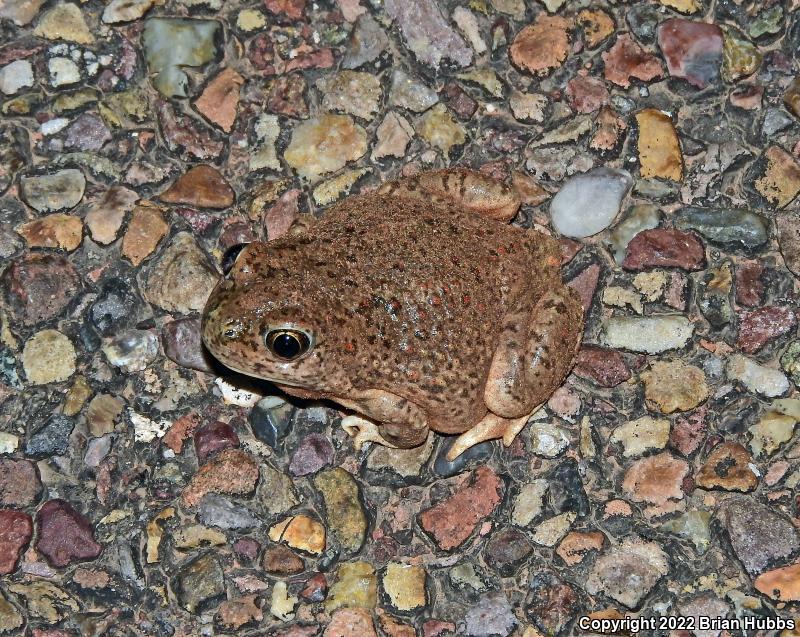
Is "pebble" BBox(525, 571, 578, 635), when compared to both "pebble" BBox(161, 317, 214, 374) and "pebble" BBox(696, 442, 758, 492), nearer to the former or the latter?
"pebble" BBox(696, 442, 758, 492)

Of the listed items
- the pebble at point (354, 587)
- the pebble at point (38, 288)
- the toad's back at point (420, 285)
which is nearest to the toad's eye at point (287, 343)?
the toad's back at point (420, 285)

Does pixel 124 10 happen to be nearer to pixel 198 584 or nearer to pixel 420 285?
pixel 420 285

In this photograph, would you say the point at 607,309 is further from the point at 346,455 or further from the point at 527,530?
the point at 346,455

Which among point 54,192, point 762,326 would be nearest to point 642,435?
point 762,326

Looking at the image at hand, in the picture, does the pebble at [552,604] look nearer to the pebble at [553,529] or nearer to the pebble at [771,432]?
the pebble at [553,529]

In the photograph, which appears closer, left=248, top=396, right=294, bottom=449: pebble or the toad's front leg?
the toad's front leg

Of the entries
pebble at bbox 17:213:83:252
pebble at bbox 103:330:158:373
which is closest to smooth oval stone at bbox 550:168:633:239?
pebble at bbox 103:330:158:373

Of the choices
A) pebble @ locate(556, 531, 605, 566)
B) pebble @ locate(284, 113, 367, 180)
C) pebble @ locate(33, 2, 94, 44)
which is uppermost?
pebble @ locate(33, 2, 94, 44)
